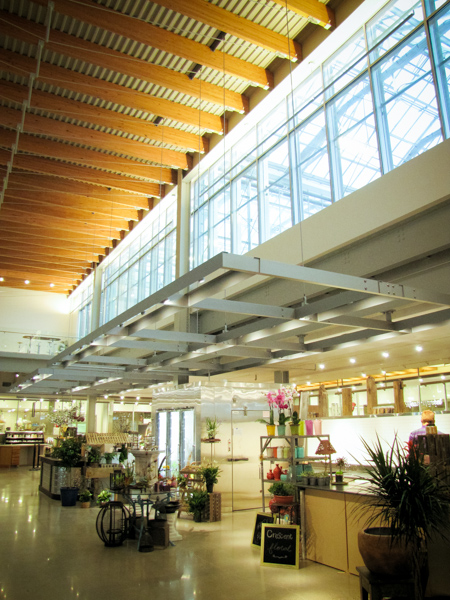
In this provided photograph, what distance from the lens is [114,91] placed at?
9992 mm

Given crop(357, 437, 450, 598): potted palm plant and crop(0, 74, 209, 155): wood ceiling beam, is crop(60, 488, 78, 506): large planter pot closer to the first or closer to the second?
crop(0, 74, 209, 155): wood ceiling beam

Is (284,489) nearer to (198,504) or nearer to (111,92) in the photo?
(198,504)

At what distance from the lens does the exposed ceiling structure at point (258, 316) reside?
16.6ft

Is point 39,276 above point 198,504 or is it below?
above

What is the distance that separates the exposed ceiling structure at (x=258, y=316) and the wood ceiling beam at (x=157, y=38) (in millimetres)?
3940

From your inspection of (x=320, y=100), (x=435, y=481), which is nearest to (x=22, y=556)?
(x=435, y=481)

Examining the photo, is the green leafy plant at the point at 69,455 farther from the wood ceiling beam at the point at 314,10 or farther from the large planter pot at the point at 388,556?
the wood ceiling beam at the point at 314,10

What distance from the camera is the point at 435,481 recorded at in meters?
4.41

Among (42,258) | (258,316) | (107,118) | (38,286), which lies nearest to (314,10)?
(107,118)

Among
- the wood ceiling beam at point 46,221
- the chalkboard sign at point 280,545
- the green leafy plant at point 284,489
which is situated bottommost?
the chalkboard sign at point 280,545

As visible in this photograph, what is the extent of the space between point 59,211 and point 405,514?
13966mm

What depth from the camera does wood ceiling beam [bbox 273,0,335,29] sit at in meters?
7.82

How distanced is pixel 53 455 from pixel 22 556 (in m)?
6.87

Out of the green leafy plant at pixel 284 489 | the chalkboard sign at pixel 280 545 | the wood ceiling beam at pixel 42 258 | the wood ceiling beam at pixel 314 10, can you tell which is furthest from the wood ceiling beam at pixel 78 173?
the chalkboard sign at pixel 280 545
